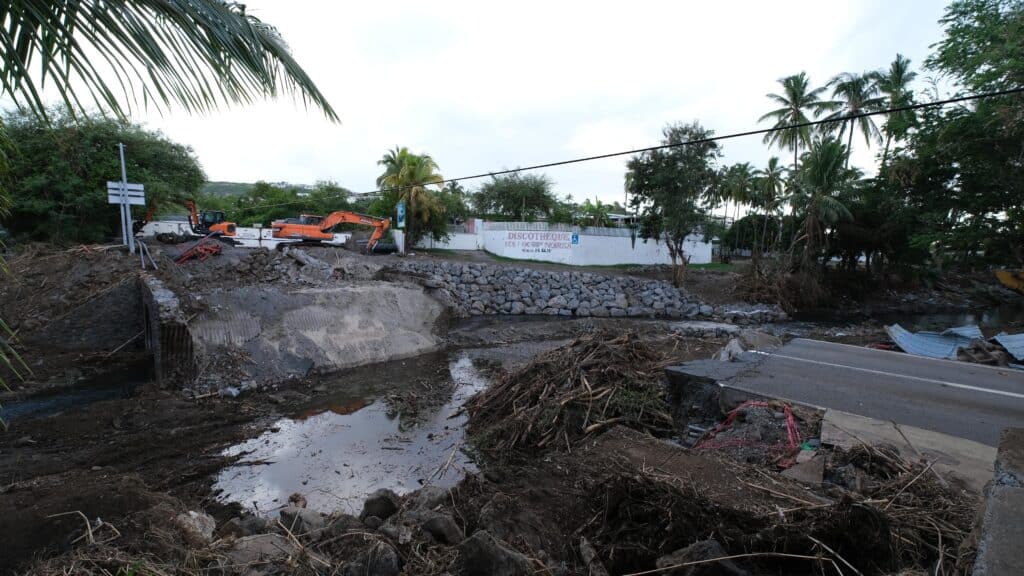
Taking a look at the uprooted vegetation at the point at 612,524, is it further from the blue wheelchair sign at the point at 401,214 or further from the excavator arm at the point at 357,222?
the blue wheelchair sign at the point at 401,214

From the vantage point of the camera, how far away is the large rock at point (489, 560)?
268cm

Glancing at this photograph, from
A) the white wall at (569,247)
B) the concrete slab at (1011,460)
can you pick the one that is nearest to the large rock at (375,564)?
the concrete slab at (1011,460)

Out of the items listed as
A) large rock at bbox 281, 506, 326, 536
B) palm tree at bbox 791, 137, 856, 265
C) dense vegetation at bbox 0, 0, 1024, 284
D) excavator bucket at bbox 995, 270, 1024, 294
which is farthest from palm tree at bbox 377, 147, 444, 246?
excavator bucket at bbox 995, 270, 1024, 294

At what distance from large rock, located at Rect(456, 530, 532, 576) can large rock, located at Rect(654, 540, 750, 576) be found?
0.79m

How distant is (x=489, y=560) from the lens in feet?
8.93

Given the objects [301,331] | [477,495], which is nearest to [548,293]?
[301,331]

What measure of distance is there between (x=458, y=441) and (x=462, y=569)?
449 cm

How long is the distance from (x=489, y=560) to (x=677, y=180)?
23.8 meters

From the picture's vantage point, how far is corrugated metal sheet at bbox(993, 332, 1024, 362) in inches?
361

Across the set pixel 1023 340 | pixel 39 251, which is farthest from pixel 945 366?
pixel 39 251

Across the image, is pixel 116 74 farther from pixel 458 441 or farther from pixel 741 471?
pixel 458 441

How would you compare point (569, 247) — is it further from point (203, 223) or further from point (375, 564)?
point (375, 564)

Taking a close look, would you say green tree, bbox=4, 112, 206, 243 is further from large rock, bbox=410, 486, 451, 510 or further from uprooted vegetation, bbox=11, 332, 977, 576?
large rock, bbox=410, 486, 451, 510

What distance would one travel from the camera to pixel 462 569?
2766 millimetres
